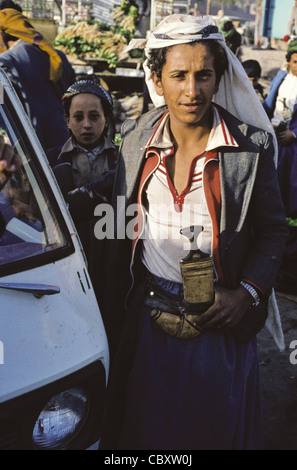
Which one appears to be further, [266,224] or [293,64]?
[293,64]

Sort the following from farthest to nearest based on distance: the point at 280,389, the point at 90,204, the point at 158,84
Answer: the point at 280,389 → the point at 90,204 → the point at 158,84

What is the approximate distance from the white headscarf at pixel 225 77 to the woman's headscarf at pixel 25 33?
244 cm

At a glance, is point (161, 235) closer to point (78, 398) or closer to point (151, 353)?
point (151, 353)

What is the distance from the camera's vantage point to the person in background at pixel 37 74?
433 centimetres


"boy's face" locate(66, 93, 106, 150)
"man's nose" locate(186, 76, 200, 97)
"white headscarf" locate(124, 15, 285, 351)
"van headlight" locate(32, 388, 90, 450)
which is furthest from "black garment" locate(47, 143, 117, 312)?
"van headlight" locate(32, 388, 90, 450)

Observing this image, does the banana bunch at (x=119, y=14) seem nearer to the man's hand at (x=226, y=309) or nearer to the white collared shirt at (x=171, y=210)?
the white collared shirt at (x=171, y=210)

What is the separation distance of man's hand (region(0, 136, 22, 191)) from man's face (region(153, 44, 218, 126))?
24.8 inches

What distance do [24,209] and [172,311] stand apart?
71 centimetres

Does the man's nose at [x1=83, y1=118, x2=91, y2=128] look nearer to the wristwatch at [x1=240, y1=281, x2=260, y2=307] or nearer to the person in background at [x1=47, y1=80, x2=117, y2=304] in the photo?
the person in background at [x1=47, y1=80, x2=117, y2=304]

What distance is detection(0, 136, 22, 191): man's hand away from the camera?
1.92 metres

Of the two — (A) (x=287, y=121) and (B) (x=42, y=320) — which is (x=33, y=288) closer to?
(B) (x=42, y=320)

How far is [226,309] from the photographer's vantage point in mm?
1949

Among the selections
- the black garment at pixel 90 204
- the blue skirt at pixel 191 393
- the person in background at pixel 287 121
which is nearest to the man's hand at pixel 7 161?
the black garment at pixel 90 204

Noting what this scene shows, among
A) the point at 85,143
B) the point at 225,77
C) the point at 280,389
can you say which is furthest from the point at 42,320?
the point at 280,389
